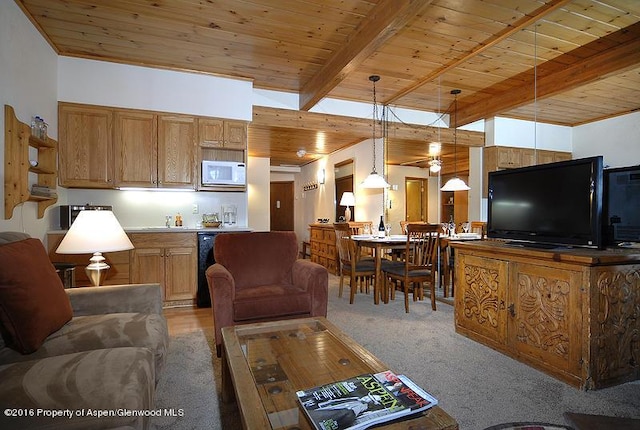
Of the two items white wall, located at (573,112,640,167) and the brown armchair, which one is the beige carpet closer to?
the brown armchair

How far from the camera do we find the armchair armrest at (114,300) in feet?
6.60

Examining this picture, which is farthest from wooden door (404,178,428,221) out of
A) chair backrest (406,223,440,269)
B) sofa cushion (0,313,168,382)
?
sofa cushion (0,313,168,382)

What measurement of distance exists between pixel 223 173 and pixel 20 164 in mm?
1956

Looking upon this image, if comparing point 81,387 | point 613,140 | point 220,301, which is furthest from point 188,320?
point 613,140

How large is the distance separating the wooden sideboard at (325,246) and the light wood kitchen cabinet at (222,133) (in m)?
2.33

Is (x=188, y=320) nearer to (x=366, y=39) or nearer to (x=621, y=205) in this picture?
(x=366, y=39)

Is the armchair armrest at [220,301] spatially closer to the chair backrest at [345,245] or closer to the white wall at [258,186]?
the chair backrest at [345,245]

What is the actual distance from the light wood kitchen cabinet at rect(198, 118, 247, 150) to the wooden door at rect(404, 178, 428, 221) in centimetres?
585

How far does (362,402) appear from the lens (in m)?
1.10

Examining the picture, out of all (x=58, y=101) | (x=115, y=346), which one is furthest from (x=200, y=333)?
(x=58, y=101)

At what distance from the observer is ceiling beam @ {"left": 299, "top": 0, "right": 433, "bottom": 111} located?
252 cm

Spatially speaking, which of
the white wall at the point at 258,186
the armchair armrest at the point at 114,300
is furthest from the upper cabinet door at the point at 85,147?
the white wall at the point at 258,186

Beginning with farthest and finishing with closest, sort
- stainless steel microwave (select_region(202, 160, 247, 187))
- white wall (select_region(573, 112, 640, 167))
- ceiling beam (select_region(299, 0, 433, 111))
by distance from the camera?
1. white wall (select_region(573, 112, 640, 167))
2. stainless steel microwave (select_region(202, 160, 247, 187))
3. ceiling beam (select_region(299, 0, 433, 111))

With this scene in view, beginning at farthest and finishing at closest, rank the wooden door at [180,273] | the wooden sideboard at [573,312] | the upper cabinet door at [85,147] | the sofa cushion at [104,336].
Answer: the wooden door at [180,273] → the upper cabinet door at [85,147] → the wooden sideboard at [573,312] → the sofa cushion at [104,336]
